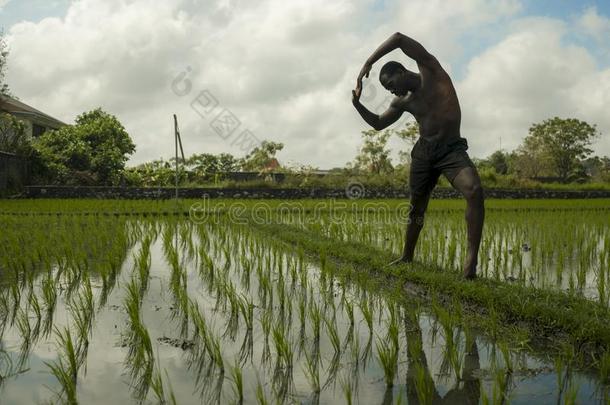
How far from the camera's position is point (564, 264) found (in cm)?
501

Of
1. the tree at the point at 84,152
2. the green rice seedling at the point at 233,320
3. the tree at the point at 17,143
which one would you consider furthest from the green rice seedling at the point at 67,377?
the tree at the point at 84,152

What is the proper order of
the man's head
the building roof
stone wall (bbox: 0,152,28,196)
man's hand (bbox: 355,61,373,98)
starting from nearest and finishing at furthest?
1. man's hand (bbox: 355,61,373,98)
2. the man's head
3. stone wall (bbox: 0,152,28,196)
4. the building roof

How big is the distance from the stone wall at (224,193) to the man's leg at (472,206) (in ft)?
37.6

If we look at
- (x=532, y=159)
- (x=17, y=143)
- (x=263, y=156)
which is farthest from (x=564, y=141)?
(x=17, y=143)

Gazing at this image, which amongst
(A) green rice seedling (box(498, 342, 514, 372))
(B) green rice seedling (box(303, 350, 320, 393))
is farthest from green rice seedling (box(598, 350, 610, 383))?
(B) green rice seedling (box(303, 350, 320, 393))

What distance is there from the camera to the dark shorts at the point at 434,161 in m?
3.83

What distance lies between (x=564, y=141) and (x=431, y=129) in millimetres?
37094

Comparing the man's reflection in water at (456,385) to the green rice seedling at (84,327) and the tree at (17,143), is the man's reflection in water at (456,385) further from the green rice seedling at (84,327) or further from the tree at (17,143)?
the tree at (17,143)

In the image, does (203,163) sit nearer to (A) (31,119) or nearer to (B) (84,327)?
(A) (31,119)

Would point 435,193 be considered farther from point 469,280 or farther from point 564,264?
point 469,280

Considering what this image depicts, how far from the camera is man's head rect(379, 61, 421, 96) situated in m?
4.12

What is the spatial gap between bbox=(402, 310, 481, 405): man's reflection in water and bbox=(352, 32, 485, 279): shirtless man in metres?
1.27

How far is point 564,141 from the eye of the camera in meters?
36.8

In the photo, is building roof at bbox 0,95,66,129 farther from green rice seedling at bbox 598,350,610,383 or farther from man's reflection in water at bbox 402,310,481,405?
green rice seedling at bbox 598,350,610,383
